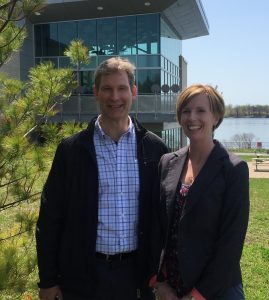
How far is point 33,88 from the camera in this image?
3.49m

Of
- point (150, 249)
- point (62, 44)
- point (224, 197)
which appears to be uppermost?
point (62, 44)

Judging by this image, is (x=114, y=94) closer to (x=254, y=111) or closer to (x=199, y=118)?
(x=199, y=118)

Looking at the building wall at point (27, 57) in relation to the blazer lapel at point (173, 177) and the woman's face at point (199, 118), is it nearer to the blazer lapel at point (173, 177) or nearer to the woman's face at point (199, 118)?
the blazer lapel at point (173, 177)

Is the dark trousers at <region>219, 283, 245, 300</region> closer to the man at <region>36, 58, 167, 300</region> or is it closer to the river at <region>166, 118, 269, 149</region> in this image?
the man at <region>36, 58, 167, 300</region>

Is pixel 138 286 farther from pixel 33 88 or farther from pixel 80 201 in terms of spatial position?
pixel 33 88

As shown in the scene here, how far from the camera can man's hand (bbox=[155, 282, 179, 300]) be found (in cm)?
268

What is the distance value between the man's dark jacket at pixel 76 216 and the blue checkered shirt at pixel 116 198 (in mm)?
42

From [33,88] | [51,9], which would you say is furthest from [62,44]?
[33,88]

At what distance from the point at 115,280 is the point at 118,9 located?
66.4 feet

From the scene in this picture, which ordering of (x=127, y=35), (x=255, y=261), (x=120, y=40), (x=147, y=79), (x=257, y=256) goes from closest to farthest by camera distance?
1. (x=255, y=261)
2. (x=257, y=256)
3. (x=127, y=35)
4. (x=120, y=40)
5. (x=147, y=79)

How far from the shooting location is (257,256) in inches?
269

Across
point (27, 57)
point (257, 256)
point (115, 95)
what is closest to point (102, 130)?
point (115, 95)

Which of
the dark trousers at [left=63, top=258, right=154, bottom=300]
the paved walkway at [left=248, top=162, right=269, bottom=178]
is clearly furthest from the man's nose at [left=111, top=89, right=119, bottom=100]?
the paved walkway at [left=248, top=162, right=269, bottom=178]

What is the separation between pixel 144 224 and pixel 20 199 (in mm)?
1008
